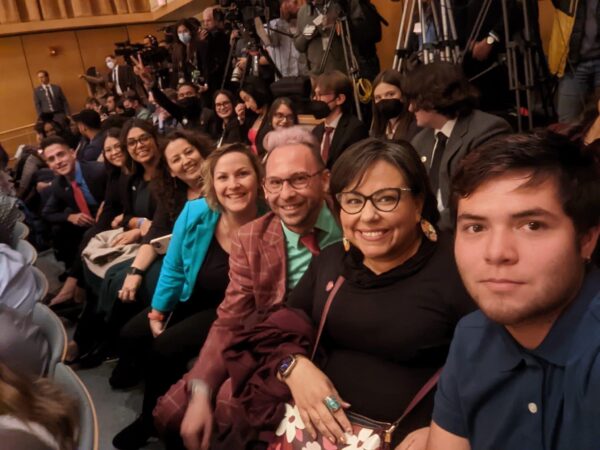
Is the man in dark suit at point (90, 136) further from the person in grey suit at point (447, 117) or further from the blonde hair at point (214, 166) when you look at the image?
the person in grey suit at point (447, 117)

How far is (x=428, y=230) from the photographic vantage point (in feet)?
3.90

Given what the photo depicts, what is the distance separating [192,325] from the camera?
1.85m

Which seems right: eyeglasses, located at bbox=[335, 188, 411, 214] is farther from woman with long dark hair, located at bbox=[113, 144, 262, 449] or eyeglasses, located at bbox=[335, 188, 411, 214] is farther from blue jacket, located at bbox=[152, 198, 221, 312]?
blue jacket, located at bbox=[152, 198, 221, 312]

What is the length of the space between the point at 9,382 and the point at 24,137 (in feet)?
36.5

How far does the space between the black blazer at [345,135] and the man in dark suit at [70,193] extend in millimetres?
1739

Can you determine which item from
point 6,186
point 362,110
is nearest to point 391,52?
point 362,110

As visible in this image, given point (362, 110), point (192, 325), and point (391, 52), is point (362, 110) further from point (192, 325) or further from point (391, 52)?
point (192, 325)

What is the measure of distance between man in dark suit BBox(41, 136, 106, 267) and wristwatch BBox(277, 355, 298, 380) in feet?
9.07

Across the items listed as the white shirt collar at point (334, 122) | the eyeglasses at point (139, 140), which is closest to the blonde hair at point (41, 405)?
the eyeglasses at point (139, 140)

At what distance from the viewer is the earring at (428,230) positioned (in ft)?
3.86

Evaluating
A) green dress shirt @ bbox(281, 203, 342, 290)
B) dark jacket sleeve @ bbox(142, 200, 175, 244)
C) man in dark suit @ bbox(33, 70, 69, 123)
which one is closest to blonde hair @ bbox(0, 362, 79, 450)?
green dress shirt @ bbox(281, 203, 342, 290)

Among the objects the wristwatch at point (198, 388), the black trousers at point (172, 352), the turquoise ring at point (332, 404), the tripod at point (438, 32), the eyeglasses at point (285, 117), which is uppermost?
the tripod at point (438, 32)

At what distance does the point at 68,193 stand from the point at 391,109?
239 centimetres

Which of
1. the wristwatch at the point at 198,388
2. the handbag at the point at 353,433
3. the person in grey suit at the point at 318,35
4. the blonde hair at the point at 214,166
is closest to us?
the handbag at the point at 353,433
